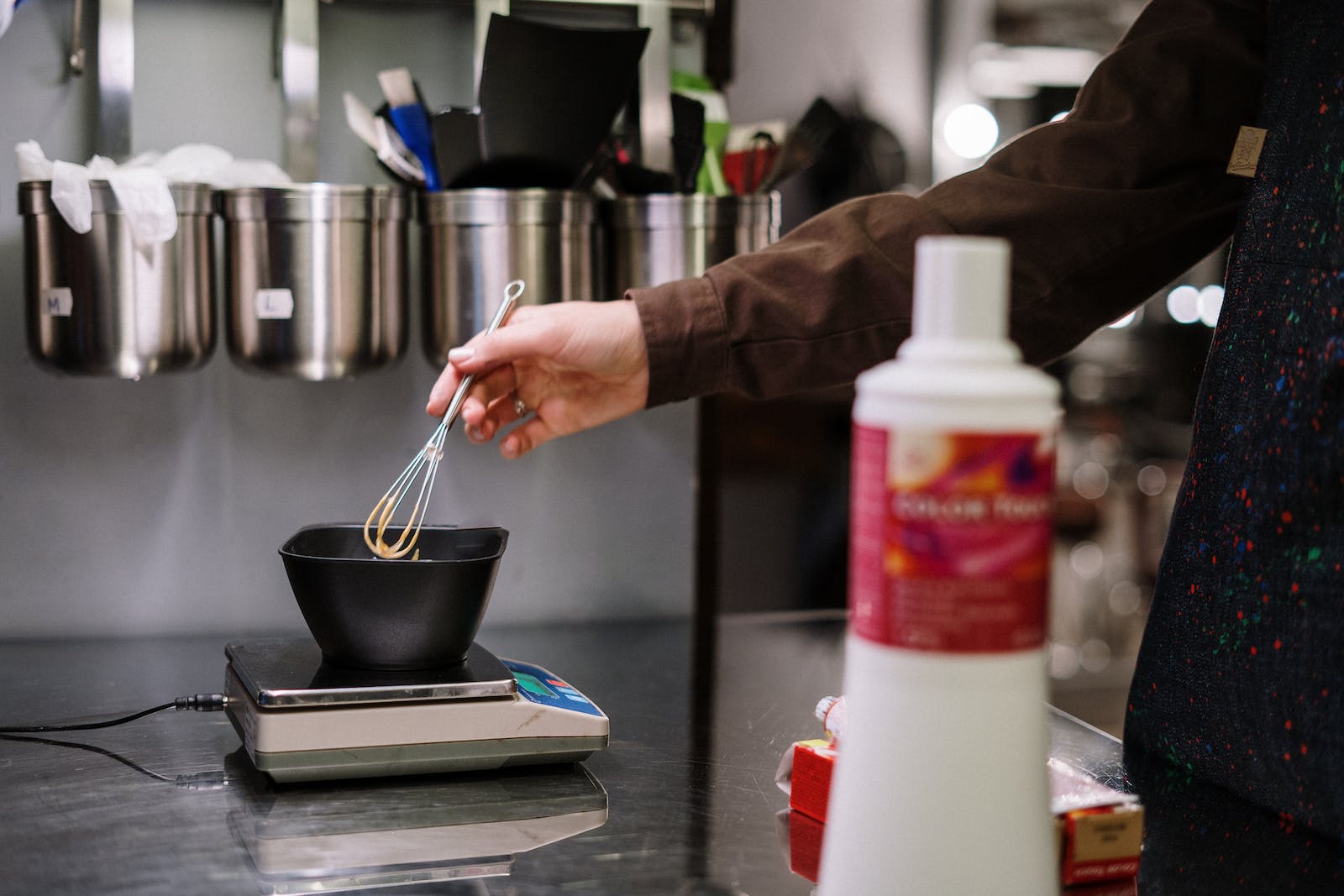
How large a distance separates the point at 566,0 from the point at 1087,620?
257cm

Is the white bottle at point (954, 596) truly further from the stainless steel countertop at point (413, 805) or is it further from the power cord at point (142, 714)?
the power cord at point (142, 714)

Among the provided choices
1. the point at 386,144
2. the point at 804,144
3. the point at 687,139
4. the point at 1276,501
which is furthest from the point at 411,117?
the point at 1276,501

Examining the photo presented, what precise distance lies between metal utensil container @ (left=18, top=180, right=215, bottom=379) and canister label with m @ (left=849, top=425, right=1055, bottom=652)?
0.84m

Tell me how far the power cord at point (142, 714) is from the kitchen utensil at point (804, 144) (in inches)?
26.5

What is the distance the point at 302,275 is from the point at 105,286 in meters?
0.17

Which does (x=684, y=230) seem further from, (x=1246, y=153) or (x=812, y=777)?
(x=812, y=777)

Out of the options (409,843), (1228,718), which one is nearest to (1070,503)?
(1228,718)

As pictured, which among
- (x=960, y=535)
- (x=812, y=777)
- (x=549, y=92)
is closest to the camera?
(x=960, y=535)

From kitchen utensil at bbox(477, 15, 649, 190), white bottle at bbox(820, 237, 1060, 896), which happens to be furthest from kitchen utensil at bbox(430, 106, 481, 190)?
white bottle at bbox(820, 237, 1060, 896)

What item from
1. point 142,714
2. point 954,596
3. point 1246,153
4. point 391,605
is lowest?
point 142,714

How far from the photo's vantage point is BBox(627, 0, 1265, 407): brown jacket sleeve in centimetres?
100

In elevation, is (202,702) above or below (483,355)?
below

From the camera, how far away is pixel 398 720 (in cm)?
88

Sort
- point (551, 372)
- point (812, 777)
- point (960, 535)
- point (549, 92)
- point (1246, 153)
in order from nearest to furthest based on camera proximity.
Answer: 1. point (960, 535)
2. point (812, 777)
3. point (1246, 153)
4. point (551, 372)
5. point (549, 92)
